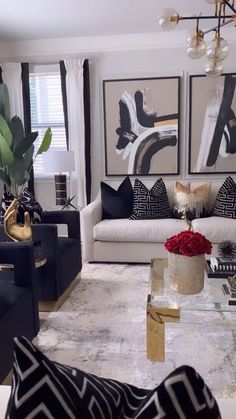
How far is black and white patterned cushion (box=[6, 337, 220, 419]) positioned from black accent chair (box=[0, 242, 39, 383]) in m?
1.30

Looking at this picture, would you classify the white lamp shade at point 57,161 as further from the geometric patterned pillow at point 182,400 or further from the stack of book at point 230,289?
the geometric patterned pillow at point 182,400

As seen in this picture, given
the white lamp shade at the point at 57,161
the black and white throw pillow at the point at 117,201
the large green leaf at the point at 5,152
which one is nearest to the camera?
the large green leaf at the point at 5,152

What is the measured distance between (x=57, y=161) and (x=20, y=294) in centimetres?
239

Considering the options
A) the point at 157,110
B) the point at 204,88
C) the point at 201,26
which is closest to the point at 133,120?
the point at 157,110

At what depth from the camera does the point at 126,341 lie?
2338mm

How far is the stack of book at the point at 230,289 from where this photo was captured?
6.82ft

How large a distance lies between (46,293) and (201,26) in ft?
11.1

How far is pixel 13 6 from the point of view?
11.1 feet

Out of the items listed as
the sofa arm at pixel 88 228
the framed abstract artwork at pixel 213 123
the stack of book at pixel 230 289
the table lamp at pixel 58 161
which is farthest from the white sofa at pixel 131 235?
the stack of book at pixel 230 289

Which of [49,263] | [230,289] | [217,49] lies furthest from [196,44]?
[49,263]

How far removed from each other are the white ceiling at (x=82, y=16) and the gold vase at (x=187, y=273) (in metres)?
2.21

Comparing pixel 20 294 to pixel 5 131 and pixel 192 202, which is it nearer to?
pixel 5 131

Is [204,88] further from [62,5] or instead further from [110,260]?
[110,260]

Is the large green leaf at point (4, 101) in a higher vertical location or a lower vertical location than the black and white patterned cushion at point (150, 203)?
higher
